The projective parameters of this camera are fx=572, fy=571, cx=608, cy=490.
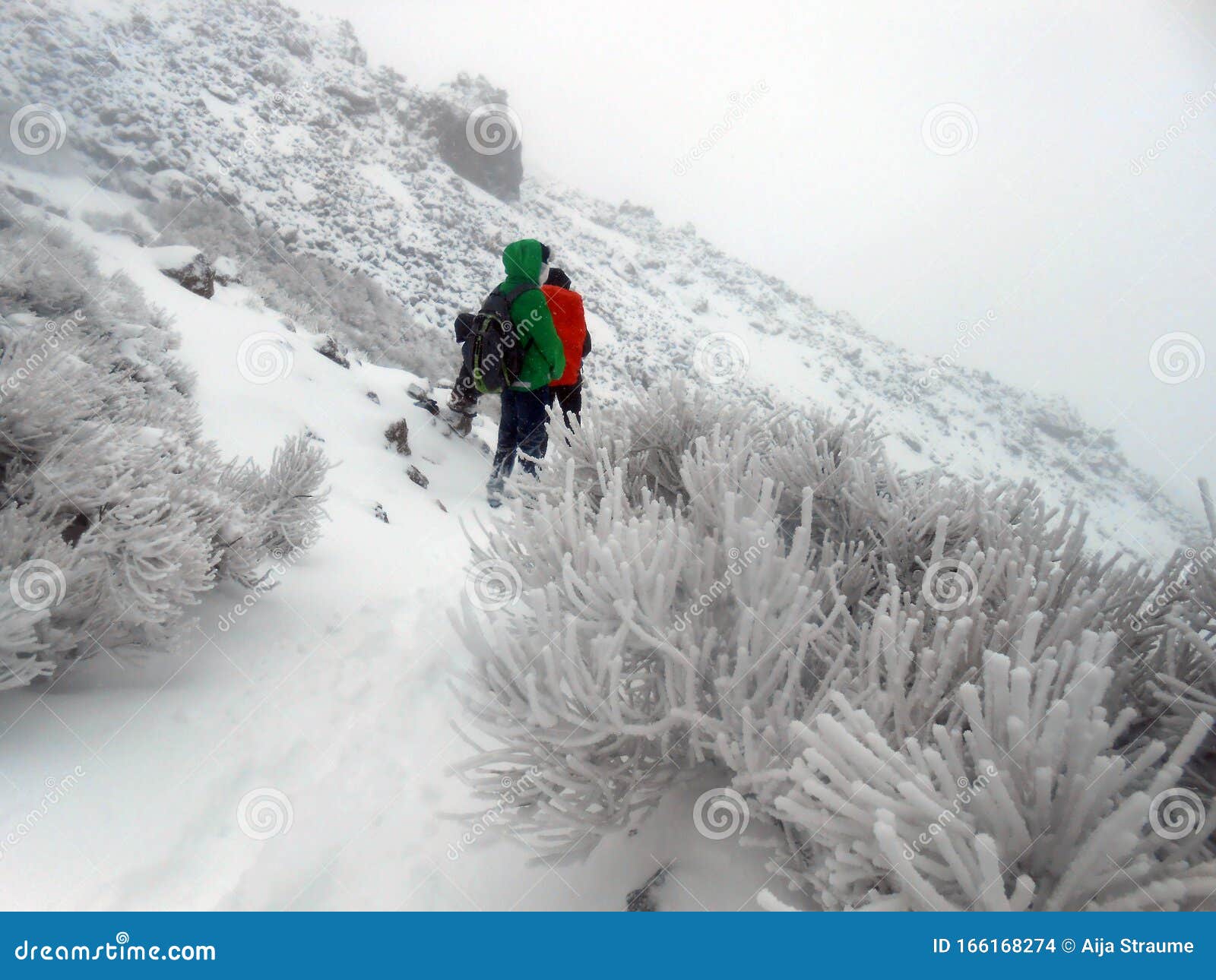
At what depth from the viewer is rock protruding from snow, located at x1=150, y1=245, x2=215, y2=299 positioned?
6.79m

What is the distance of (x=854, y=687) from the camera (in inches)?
54.9

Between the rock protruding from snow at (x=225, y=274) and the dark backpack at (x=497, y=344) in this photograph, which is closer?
the dark backpack at (x=497, y=344)

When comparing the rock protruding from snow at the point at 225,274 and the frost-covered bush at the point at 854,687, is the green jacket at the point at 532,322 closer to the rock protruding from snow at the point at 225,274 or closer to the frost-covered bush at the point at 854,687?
the frost-covered bush at the point at 854,687

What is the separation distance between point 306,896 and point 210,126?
22.1 m

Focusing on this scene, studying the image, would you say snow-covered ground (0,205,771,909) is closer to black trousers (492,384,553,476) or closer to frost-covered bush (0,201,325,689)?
frost-covered bush (0,201,325,689)

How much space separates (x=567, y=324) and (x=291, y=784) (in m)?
4.03

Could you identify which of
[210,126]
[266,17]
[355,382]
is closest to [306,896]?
[355,382]

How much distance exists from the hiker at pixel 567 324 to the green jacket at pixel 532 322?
0.71 feet

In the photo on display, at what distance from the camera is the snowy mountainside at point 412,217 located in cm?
1461

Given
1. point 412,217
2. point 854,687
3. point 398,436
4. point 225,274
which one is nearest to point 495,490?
point 398,436

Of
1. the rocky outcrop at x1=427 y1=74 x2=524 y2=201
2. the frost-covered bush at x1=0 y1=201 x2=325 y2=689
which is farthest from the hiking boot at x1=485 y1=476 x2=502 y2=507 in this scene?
the rocky outcrop at x1=427 y1=74 x2=524 y2=201

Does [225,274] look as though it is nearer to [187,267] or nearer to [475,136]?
[187,267]

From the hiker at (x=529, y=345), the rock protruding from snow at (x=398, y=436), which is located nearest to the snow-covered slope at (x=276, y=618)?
the rock protruding from snow at (x=398, y=436)
